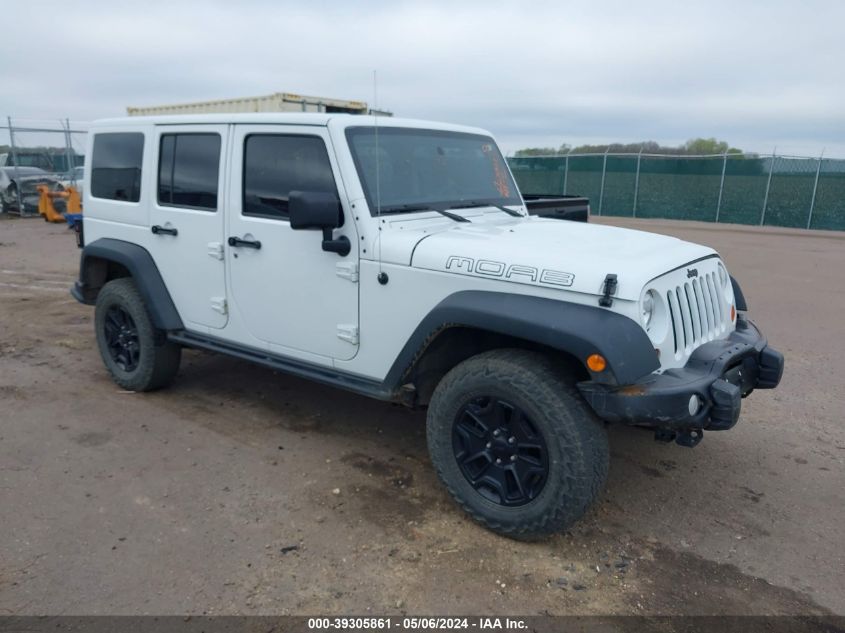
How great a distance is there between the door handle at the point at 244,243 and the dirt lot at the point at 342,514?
1.27 m

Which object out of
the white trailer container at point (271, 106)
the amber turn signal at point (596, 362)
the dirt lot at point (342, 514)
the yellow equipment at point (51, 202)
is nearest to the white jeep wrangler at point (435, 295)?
the amber turn signal at point (596, 362)

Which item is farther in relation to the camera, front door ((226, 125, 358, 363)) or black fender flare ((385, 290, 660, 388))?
front door ((226, 125, 358, 363))

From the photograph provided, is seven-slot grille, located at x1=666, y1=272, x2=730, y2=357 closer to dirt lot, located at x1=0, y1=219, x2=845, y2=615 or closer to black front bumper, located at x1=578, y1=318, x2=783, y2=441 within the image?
black front bumper, located at x1=578, y1=318, x2=783, y2=441

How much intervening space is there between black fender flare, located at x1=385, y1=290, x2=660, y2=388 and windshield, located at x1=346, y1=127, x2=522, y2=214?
84 centimetres

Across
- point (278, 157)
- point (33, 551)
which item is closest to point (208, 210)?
point (278, 157)

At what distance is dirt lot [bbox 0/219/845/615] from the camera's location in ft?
9.62

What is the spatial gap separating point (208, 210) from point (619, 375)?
2.90 metres

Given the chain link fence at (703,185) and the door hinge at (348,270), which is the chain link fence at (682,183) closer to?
the chain link fence at (703,185)

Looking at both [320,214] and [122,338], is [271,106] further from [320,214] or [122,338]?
[320,214]

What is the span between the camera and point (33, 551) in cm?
318

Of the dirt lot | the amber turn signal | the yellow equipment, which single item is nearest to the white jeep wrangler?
the amber turn signal

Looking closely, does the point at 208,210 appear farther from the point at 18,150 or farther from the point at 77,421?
the point at 18,150

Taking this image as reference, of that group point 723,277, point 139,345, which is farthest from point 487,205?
point 139,345

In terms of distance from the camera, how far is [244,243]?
4199 millimetres
